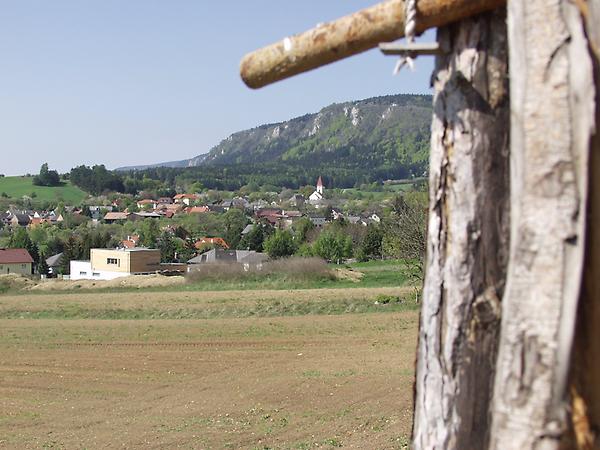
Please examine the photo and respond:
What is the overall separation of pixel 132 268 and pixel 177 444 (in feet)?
186

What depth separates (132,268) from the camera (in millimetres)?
66562

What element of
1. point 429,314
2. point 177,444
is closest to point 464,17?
point 429,314

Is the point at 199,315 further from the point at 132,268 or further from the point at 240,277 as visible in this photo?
the point at 132,268

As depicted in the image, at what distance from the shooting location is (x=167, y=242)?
8469 cm

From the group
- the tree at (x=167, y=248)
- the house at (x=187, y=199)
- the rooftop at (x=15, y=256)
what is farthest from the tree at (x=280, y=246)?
the house at (x=187, y=199)

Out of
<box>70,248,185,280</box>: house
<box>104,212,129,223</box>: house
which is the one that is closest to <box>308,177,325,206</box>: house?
<box>104,212,129,223</box>: house

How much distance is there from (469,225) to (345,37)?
720mm

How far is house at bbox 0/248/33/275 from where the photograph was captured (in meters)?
71.6

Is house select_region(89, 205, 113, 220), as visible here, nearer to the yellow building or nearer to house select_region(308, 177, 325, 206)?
house select_region(308, 177, 325, 206)

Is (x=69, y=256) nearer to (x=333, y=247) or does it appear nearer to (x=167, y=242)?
(x=167, y=242)

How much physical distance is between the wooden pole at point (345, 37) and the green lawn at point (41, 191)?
6072 inches

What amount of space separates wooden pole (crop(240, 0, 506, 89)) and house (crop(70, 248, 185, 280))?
2543 inches

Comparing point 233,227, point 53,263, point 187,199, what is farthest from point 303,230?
point 187,199

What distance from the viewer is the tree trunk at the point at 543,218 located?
2.08m
